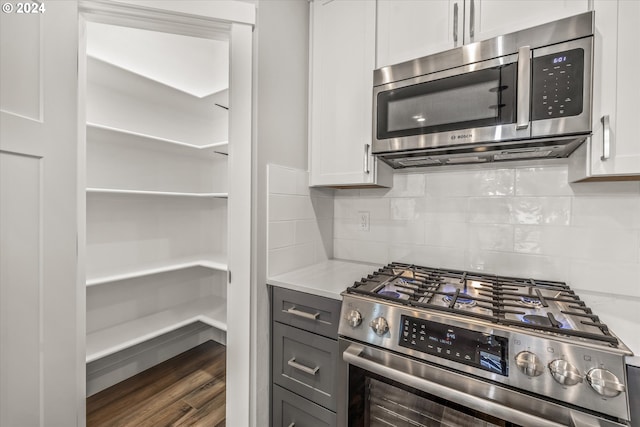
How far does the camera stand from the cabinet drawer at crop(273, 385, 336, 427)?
1.19m

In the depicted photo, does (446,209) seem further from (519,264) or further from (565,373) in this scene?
(565,373)

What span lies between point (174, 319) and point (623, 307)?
8.57 ft

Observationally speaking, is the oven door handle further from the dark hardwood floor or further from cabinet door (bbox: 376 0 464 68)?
cabinet door (bbox: 376 0 464 68)

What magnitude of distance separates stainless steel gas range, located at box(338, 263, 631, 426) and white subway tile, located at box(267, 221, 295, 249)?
0.50 meters

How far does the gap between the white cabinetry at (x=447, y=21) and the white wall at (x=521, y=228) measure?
596 millimetres

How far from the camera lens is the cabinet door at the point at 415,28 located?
120cm

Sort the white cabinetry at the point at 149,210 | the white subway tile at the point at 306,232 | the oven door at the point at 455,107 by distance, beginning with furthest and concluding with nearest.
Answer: the white cabinetry at the point at 149,210 < the white subway tile at the point at 306,232 < the oven door at the point at 455,107

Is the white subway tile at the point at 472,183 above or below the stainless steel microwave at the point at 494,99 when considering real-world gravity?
below

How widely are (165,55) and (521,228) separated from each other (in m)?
2.76

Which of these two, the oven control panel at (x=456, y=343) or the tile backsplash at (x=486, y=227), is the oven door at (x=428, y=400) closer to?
the oven control panel at (x=456, y=343)

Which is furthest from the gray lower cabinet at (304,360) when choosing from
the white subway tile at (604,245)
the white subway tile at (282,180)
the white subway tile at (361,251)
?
the white subway tile at (604,245)

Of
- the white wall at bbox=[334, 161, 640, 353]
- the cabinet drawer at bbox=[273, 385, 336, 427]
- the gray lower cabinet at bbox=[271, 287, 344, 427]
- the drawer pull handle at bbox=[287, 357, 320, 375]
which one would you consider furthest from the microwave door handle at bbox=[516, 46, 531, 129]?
the cabinet drawer at bbox=[273, 385, 336, 427]

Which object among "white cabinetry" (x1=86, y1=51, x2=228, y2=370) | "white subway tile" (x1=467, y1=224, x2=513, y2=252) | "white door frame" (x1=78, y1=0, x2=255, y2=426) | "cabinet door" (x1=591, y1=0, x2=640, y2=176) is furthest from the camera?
"white cabinetry" (x1=86, y1=51, x2=228, y2=370)

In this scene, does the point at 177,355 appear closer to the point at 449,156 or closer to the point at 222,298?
the point at 222,298
